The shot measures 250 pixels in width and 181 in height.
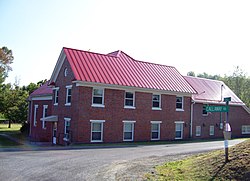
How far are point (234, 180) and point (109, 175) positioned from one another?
14.5 ft

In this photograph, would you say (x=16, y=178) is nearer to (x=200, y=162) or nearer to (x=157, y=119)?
(x=200, y=162)

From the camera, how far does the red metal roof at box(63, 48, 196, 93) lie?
2433cm

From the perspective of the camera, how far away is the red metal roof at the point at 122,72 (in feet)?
79.8

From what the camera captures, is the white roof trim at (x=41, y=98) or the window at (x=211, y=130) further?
the window at (x=211, y=130)

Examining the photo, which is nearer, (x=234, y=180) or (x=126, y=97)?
(x=234, y=180)

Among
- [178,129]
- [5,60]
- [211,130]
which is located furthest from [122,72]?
[5,60]

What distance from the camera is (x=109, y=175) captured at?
34.4ft

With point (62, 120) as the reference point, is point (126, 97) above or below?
above

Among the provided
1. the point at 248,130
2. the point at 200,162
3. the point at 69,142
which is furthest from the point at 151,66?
the point at 200,162

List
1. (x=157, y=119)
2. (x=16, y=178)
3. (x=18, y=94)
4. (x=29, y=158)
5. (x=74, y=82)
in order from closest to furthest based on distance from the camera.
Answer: (x=16, y=178) → (x=29, y=158) → (x=74, y=82) → (x=157, y=119) → (x=18, y=94)

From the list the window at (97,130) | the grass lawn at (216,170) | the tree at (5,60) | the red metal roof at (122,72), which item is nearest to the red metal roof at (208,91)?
the red metal roof at (122,72)

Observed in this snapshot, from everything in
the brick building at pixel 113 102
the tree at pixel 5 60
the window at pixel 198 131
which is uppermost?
the tree at pixel 5 60

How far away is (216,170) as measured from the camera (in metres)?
9.01

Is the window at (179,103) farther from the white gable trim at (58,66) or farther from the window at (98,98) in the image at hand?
the white gable trim at (58,66)
